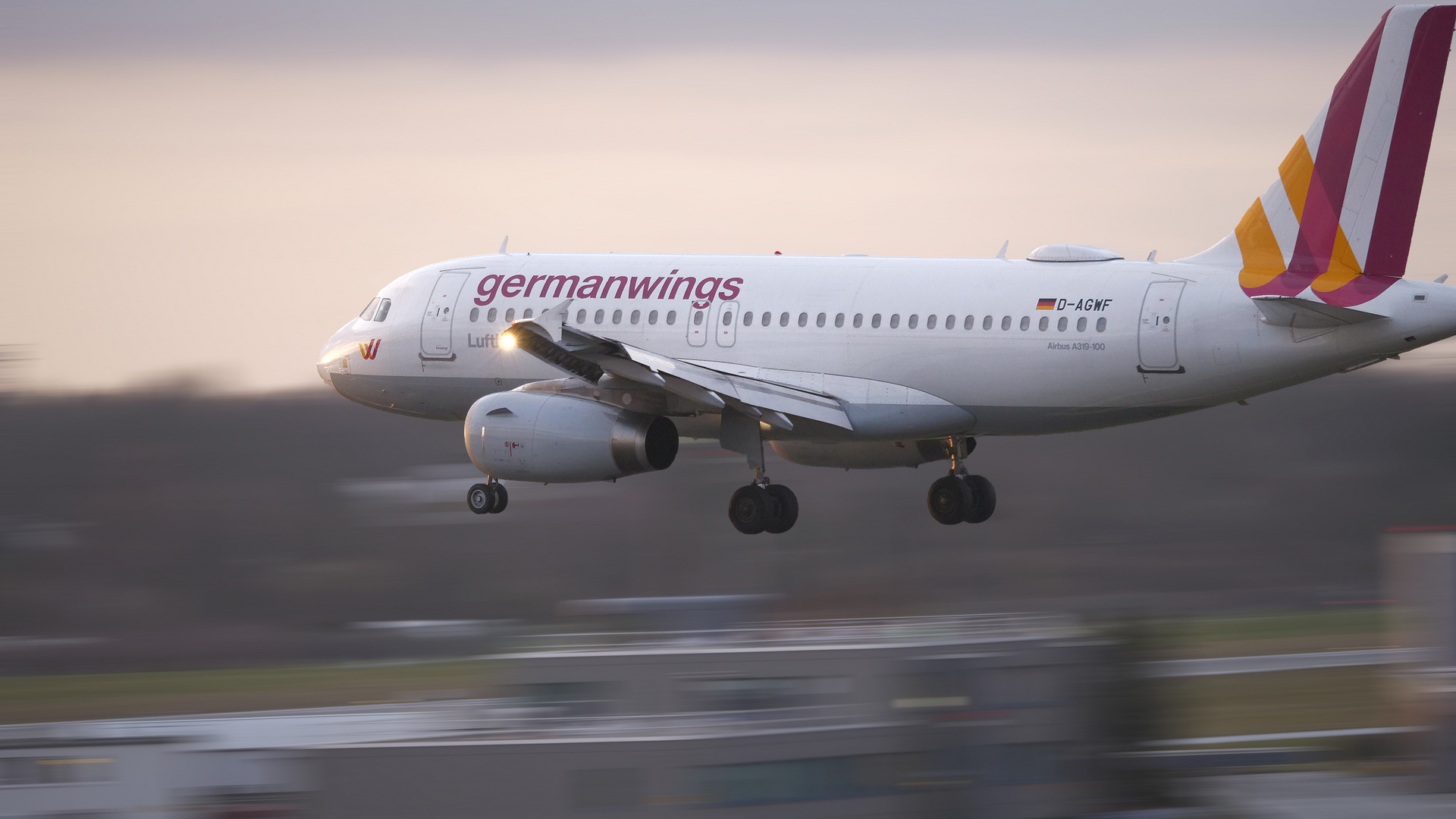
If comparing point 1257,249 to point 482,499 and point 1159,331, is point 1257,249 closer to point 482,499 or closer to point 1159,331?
point 1159,331

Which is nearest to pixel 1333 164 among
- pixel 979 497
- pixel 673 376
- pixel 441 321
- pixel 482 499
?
pixel 979 497

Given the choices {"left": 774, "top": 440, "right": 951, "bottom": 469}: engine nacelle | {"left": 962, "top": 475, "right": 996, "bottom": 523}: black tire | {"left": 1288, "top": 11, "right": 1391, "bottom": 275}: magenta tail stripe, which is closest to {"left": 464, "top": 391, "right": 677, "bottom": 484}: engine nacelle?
{"left": 774, "top": 440, "right": 951, "bottom": 469}: engine nacelle

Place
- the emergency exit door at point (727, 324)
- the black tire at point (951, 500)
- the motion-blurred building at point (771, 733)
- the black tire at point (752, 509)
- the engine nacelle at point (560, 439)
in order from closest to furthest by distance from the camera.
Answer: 1. the motion-blurred building at point (771, 733)
2. the engine nacelle at point (560, 439)
3. the emergency exit door at point (727, 324)
4. the black tire at point (752, 509)
5. the black tire at point (951, 500)

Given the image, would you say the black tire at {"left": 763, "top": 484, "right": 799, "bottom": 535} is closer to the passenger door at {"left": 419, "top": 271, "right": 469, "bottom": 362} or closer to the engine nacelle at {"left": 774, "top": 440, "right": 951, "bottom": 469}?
the engine nacelle at {"left": 774, "top": 440, "right": 951, "bottom": 469}

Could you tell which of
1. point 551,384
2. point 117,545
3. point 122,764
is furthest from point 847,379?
point 117,545

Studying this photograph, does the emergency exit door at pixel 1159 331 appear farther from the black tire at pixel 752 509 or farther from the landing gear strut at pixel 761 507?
the black tire at pixel 752 509

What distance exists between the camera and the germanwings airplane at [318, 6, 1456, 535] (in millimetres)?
→ 34844

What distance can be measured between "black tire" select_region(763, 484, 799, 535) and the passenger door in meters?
8.09

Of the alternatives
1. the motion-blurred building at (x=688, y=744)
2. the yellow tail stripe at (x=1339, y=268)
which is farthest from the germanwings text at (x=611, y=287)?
the yellow tail stripe at (x=1339, y=268)

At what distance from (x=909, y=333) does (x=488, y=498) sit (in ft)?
34.2

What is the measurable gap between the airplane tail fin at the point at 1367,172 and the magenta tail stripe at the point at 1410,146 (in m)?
0.01

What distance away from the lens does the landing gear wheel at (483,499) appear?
42.2 m

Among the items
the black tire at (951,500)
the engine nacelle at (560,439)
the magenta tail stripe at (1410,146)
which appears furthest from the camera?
the black tire at (951,500)

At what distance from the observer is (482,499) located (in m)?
42.4
